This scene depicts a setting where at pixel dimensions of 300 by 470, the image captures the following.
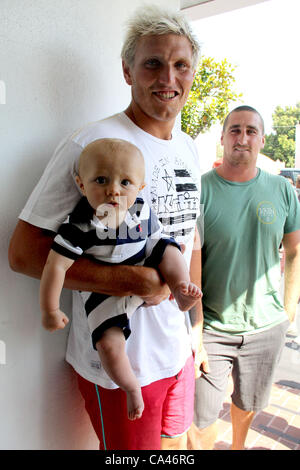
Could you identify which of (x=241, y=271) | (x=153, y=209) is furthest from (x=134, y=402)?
(x=241, y=271)

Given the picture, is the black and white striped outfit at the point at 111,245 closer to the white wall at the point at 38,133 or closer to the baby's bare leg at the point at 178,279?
the baby's bare leg at the point at 178,279

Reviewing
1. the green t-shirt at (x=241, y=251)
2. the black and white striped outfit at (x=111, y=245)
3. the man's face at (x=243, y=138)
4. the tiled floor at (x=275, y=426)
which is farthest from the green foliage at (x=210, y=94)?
the black and white striped outfit at (x=111, y=245)

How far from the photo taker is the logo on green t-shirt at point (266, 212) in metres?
1.52

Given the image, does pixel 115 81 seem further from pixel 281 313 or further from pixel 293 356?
pixel 293 356

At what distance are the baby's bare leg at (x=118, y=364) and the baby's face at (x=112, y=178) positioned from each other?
264 millimetres

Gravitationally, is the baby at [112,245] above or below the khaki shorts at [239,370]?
above

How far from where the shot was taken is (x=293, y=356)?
9.29ft

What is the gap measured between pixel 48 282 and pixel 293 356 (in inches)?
108

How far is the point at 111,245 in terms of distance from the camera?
711 millimetres

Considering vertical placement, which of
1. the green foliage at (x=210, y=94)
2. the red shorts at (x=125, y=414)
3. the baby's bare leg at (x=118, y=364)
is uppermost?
the green foliage at (x=210, y=94)

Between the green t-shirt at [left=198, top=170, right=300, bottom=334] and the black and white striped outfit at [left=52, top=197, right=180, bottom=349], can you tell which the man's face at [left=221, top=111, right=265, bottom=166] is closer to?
the green t-shirt at [left=198, top=170, right=300, bottom=334]

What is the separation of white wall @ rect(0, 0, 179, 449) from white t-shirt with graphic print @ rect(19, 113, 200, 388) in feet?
0.43

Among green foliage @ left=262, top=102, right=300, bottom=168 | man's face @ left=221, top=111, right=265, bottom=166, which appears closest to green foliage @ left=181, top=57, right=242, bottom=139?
green foliage @ left=262, top=102, right=300, bottom=168
